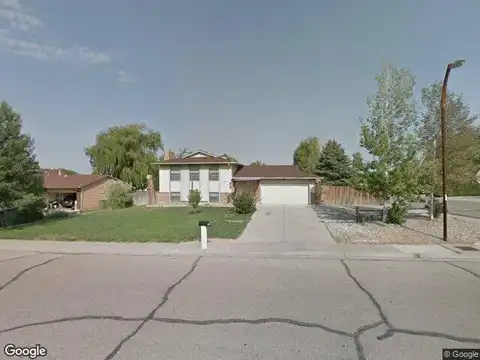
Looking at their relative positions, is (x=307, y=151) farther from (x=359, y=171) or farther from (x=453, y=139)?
(x=359, y=171)

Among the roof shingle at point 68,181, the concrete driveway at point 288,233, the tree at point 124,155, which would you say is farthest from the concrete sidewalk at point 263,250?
the tree at point 124,155

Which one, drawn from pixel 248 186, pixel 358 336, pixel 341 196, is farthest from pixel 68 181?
pixel 358 336

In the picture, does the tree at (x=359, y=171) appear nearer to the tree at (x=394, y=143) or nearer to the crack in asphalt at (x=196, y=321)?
the tree at (x=394, y=143)

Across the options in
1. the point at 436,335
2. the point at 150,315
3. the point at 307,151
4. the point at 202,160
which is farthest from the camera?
the point at 307,151

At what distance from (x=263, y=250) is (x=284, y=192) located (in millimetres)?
21010

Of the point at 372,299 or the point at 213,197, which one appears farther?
the point at 213,197

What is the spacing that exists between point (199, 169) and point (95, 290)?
25028 millimetres

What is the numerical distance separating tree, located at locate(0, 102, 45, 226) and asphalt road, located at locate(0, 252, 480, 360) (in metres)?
6.16

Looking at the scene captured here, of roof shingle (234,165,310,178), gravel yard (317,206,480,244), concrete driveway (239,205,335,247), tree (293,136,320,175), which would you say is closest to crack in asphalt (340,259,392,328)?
concrete driveway (239,205,335,247)

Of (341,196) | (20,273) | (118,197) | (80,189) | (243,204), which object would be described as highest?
(80,189)

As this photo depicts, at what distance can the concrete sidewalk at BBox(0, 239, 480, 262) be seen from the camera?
834 centimetres

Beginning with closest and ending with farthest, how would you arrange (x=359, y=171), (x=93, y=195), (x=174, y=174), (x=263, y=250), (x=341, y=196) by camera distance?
(x=263, y=250)
(x=359, y=171)
(x=341, y=196)
(x=174, y=174)
(x=93, y=195)

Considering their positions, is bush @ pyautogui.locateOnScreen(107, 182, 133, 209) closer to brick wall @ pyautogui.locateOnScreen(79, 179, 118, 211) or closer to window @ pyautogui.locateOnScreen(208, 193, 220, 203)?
brick wall @ pyautogui.locateOnScreen(79, 179, 118, 211)

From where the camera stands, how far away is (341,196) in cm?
2933
